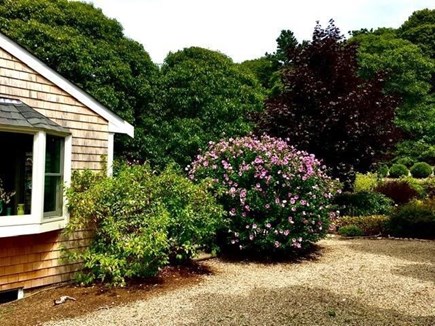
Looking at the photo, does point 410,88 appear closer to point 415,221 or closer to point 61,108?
point 415,221

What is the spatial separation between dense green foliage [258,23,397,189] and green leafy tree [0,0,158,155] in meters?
5.75

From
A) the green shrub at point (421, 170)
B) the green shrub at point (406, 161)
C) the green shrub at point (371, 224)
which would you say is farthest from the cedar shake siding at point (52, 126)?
the green shrub at point (406, 161)

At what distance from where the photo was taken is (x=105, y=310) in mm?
5496

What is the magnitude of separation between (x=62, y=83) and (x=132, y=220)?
236cm

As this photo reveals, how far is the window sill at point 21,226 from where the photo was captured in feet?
18.7

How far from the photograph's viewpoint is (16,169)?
245 inches

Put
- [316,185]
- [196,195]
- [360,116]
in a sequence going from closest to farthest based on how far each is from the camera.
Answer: [196,195] → [316,185] → [360,116]

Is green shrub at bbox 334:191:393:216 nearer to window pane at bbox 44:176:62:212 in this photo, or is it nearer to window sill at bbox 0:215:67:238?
window pane at bbox 44:176:62:212

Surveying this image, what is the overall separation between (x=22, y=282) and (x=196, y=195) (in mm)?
2888

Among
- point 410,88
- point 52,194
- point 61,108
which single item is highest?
point 410,88

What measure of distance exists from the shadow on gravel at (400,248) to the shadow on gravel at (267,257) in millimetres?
1547

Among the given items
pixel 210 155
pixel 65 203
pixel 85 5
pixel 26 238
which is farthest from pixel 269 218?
pixel 85 5

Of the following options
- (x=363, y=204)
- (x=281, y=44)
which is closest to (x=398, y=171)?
(x=363, y=204)

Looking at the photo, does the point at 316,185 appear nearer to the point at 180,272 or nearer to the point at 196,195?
the point at 196,195
